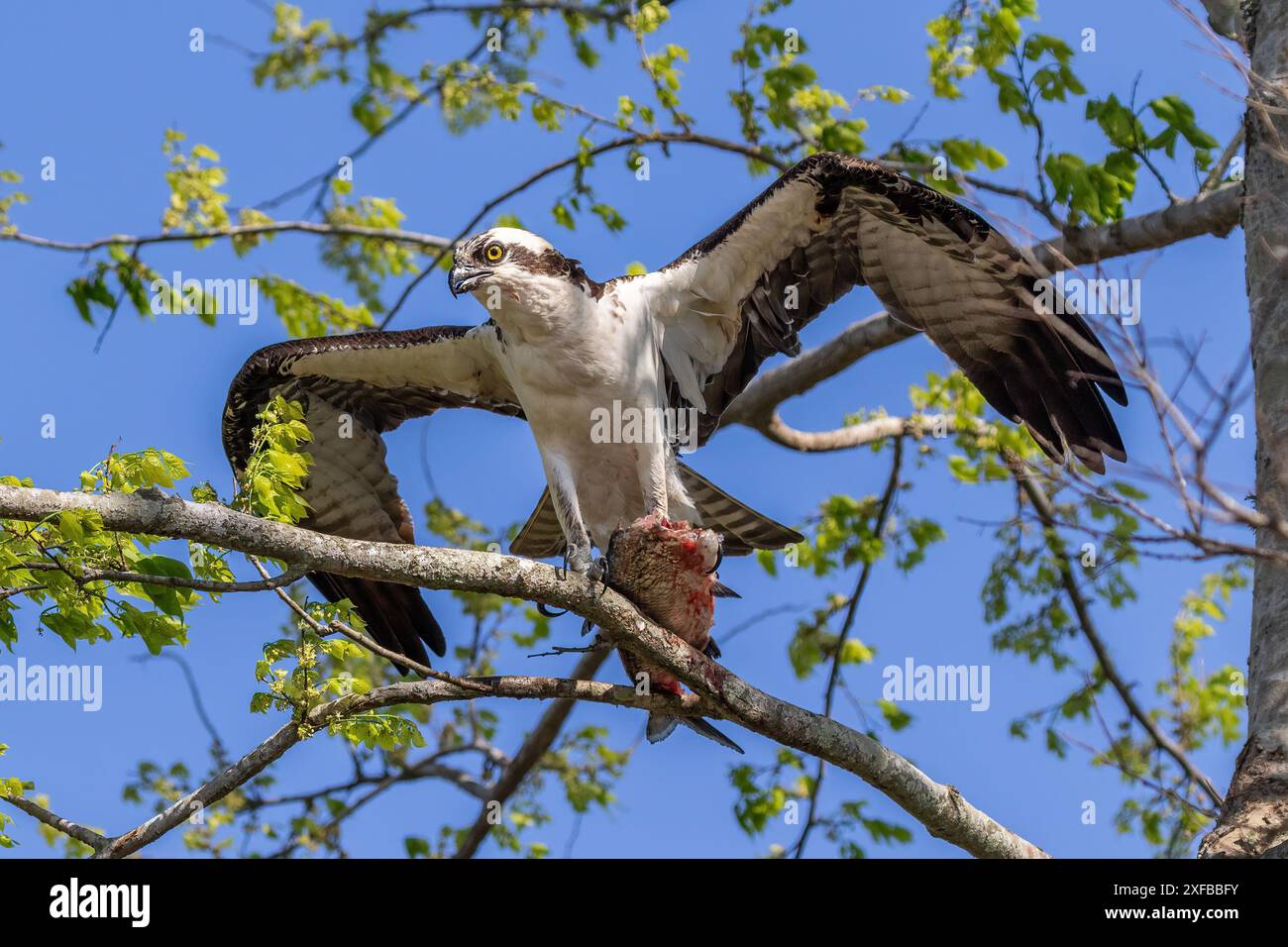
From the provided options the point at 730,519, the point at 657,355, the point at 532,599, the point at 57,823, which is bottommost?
the point at 57,823

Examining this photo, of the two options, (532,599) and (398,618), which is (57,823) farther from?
(398,618)

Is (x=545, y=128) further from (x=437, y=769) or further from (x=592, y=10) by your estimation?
(x=437, y=769)

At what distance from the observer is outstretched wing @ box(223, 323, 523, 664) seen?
7.98 meters

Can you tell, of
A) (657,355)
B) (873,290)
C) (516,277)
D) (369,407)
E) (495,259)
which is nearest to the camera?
(516,277)

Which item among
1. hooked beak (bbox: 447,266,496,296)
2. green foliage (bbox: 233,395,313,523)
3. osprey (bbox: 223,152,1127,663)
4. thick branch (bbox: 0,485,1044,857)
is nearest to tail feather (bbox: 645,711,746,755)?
thick branch (bbox: 0,485,1044,857)

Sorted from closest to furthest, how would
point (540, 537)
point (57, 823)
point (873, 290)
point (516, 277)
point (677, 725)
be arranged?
point (57, 823) < point (677, 725) < point (516, 277) < point (873, 290) < point (540, 537)

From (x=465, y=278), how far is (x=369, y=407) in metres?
1.96

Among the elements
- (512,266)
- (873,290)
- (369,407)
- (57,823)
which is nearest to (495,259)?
(512,266)

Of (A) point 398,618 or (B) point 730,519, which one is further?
(A) point 398,618

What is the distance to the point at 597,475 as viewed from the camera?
7.35 metres

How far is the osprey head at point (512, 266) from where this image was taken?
22.9 ft

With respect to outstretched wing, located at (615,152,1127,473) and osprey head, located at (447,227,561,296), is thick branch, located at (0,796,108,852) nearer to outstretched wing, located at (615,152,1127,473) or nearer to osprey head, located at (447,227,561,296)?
osprey head, located at (447,227,561,296)

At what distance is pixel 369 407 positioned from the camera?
28.4 feet

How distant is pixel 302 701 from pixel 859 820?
223 inches
